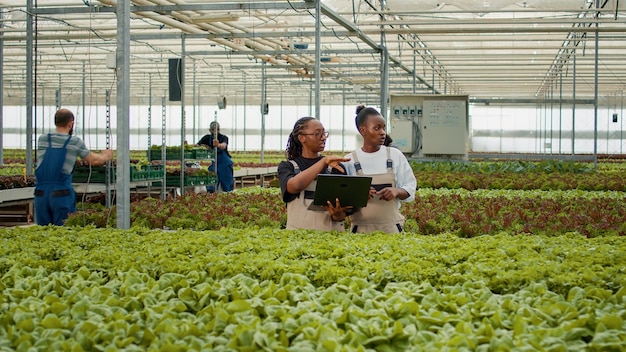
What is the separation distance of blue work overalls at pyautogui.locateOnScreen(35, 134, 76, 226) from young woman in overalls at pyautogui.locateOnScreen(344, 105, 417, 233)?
310 centimetres

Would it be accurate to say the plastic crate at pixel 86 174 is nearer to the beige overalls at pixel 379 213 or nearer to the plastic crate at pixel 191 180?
the plastic crate at pixel 191 180

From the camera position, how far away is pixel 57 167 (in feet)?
21.9

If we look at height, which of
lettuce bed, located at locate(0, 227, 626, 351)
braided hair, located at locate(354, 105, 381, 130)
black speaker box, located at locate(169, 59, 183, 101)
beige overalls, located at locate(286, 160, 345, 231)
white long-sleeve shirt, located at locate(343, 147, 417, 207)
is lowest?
lettuce bed, located at locate(0, 227, 626, 351)

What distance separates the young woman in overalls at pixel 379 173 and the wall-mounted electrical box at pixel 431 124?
1103cm

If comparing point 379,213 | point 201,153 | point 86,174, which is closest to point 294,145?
point 379,213

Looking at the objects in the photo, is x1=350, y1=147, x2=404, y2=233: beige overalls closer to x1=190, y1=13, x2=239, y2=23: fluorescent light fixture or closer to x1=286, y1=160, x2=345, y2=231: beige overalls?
x1=286, y1=160, x2=345, y2=231: beige overalls

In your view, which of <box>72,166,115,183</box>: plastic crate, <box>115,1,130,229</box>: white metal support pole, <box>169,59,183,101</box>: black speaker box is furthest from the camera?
<box>169,59,183,101</box>: black speaker box

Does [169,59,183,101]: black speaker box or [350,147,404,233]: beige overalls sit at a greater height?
[169,59,183,101]: black speaker box

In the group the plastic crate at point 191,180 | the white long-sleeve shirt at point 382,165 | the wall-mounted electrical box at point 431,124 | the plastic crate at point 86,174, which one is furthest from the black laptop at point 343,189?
the wall-mounted electrical box at point 431,124

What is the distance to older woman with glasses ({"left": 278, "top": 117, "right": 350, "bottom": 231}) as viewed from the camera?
4.37 meters

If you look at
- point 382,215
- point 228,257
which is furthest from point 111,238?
point 382,215

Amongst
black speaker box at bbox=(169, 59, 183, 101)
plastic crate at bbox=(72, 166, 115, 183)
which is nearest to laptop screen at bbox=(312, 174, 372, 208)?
→ plastic crate at bbox=(72, 166, 115, 183)

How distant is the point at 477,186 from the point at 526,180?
77cm

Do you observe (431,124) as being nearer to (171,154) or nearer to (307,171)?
(171,154)
